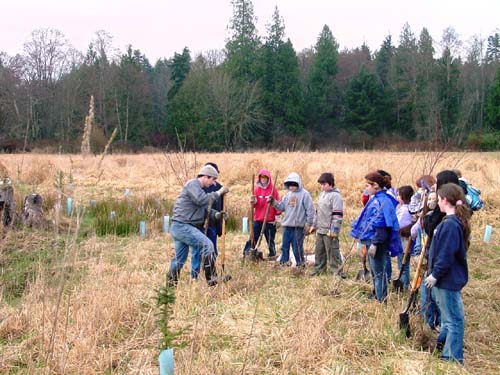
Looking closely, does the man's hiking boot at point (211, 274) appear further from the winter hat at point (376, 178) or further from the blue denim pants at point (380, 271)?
the winter hat at point (376, 178)

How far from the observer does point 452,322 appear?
333 cm

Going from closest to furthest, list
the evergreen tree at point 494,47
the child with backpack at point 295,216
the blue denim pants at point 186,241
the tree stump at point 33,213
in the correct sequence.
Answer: the blue denim pants at point 186,241
the child with backpack at point 295,216
the tree stump at point 33,213
the evergreen tree at point 494,47

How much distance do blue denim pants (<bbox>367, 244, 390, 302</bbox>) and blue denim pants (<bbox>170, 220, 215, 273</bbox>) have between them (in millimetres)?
1641

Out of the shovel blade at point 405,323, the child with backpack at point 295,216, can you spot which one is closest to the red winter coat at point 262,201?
the child with backpack at point 295,216

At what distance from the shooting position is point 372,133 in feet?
120

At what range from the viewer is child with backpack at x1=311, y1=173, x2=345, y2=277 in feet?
18.4

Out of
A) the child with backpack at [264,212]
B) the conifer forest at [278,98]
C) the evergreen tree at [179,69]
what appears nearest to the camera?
the child with backpack at [264,212]

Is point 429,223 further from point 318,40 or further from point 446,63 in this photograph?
point 318,40

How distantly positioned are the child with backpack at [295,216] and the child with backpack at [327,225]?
20cm

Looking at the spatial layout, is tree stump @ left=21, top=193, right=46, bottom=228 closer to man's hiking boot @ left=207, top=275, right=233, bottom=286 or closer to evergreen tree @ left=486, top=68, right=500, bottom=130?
man's hiking boot @ left=207, top=275, right=233, bottom=286

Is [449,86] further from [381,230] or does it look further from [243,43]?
[381,230]

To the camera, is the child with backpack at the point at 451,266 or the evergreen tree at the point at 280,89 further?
the evergreen tree at the point at 280,89

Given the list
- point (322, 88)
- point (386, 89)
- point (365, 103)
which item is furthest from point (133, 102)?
point (386, 89)

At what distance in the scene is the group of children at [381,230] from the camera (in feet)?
11.0
